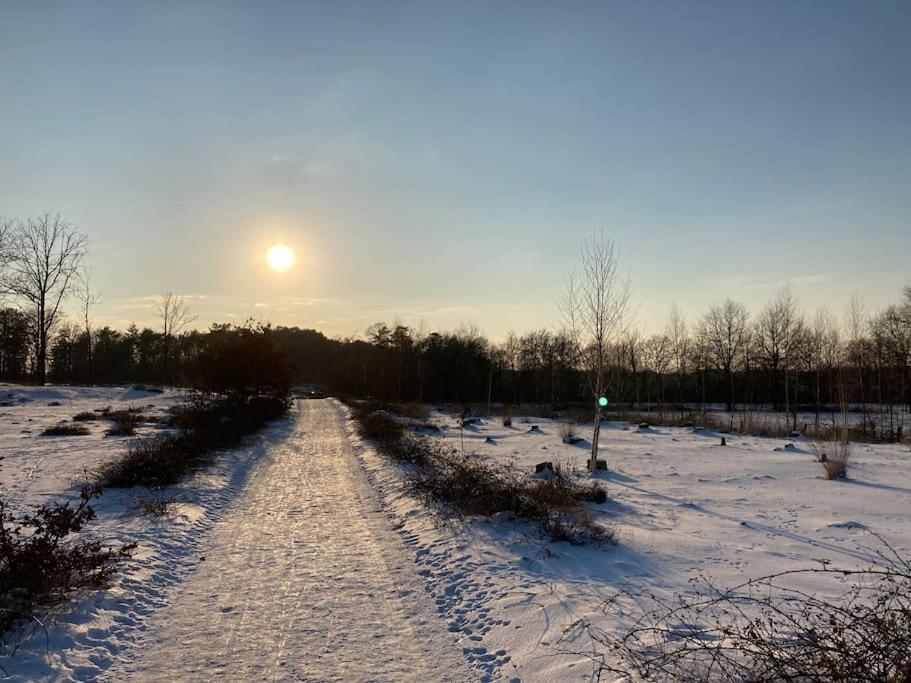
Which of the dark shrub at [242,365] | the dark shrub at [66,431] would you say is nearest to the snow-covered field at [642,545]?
the dark shrub at [66,431]

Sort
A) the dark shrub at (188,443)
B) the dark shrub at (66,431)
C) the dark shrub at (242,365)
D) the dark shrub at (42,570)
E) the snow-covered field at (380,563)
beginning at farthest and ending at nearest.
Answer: the dark shrub at (242,365)
the dark shrub at (66,431)
the dark shrub at (188,443)
the dark shrub at (42,570)
the snow-covered field at (380,563)

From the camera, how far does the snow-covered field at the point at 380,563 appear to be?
15.8 feet

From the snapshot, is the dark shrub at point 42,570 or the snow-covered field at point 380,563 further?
the dark shrub at point 42,570

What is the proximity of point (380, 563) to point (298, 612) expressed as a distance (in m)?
1.92

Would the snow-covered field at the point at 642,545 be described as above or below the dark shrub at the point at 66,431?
below

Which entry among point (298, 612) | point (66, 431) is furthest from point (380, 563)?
point (66, 431)

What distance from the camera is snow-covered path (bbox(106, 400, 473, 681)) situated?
4637 mm

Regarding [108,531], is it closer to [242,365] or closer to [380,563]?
[380,563]

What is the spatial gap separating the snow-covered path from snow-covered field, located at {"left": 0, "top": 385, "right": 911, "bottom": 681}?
0.08 feet

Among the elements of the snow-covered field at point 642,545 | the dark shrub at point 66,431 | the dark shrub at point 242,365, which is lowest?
the snow-covered field at point 642,545

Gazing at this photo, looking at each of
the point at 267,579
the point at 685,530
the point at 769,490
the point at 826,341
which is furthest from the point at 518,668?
the point at 826,341

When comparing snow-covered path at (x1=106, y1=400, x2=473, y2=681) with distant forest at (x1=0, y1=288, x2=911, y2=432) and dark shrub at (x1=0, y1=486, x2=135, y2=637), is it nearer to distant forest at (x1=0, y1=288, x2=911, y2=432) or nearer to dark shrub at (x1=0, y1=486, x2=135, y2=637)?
dark shrub at (x1=0, y1=486, x2=135, y2=637)

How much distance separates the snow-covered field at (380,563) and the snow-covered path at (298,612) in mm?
23

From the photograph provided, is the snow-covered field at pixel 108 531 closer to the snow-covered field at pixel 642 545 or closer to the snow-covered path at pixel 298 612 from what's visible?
the snow-covered path at pixel 298 612
